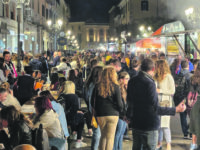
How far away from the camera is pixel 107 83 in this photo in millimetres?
5031

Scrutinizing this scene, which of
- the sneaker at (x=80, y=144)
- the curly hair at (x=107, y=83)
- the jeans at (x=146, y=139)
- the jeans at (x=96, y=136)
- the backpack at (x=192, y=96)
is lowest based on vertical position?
the sneaker at (x=80, y=144)

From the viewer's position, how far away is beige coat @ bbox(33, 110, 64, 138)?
4.62 metres

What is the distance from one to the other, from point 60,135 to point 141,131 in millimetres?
1291

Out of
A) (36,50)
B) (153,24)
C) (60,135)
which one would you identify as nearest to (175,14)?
(153,24)

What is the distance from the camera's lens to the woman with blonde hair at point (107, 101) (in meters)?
5.05

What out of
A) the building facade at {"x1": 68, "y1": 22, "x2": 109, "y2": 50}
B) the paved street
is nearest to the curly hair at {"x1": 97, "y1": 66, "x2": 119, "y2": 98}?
the paved street

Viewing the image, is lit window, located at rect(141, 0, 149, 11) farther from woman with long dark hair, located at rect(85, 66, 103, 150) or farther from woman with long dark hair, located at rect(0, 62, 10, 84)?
woman with long dark hair, located at rect(85, 66, 103, 150)

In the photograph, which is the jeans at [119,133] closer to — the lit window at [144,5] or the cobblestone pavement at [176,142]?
the cobblestone pavement at [176,142]

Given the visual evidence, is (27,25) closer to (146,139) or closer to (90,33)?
(146,139)

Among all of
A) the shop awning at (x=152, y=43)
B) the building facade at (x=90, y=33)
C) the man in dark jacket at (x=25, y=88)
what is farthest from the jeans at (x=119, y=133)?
the building facade at (x=90, y=33)

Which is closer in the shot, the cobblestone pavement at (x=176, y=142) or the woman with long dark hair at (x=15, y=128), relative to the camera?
the woman with long dark hair at (x=15, y=128)

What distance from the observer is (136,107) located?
448 centimetres

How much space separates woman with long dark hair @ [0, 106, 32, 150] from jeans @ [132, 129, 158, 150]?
1.52 meters

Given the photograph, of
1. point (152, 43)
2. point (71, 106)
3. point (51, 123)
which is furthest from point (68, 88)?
point (152, 43)
